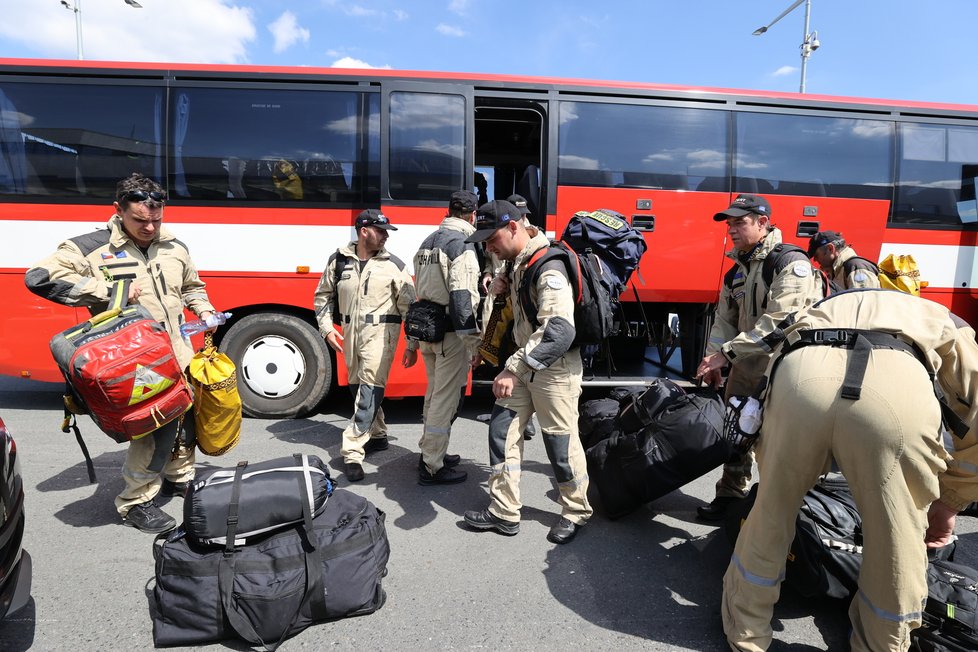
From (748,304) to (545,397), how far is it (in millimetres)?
1542

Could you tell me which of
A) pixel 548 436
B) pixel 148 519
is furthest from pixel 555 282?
pixel 148 519

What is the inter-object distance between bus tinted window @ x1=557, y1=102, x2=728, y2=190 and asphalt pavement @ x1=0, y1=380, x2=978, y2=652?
2695 millimetres

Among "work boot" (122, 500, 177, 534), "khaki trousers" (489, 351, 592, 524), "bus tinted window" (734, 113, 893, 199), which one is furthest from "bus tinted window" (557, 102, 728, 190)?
"work boot" (122, 500, 177, 534)

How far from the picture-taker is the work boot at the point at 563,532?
2992mm

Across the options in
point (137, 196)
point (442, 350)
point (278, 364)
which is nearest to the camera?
point (137, 196)

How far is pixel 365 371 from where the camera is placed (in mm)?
3906

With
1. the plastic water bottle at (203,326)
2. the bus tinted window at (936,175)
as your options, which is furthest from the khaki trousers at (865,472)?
the bus tinted window at (936,175)

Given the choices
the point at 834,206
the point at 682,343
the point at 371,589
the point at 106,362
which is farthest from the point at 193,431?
the point at 834,206

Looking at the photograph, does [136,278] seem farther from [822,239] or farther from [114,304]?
[822,239]

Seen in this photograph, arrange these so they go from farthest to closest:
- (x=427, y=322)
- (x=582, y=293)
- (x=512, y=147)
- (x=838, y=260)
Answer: (x=512, y=147) → (x=838, y=260) → (x=427, y=322) → (x=582, y=293)

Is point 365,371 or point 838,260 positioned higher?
point 838,260

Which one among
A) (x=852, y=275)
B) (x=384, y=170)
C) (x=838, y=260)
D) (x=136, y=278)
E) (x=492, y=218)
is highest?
(x=384, y=170)

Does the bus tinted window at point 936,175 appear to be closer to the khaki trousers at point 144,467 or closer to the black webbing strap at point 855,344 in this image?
the black webbing strap at point 855,344

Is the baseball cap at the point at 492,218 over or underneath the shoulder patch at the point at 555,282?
over
